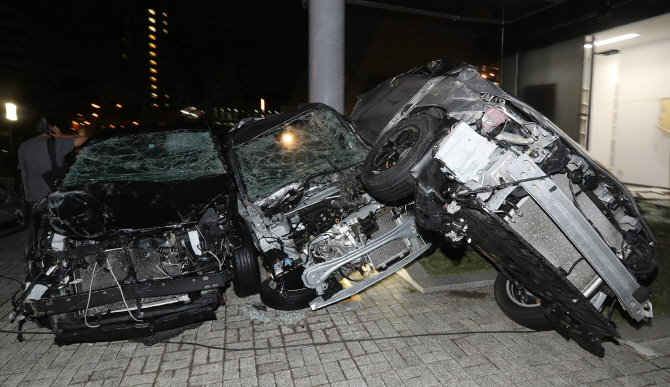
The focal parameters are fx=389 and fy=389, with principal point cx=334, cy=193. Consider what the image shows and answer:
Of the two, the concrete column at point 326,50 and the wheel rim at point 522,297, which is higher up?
A: the concrete column at point 326,50

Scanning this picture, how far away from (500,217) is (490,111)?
29.9 inches

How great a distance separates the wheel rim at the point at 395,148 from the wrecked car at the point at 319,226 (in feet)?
1.59

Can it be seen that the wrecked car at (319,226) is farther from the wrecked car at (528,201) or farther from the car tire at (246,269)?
the wrecked car at (528,201)

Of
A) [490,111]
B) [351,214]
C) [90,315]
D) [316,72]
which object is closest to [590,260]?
[490,111]

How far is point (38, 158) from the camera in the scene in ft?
15.8

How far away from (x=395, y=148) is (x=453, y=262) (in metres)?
2.55

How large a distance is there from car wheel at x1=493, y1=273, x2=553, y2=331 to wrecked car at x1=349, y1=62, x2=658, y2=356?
256 mm

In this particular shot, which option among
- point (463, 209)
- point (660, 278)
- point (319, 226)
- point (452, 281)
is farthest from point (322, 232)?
point (660, 278)

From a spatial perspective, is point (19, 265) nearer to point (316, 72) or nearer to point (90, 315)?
point (90, 315)

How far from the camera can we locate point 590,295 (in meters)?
2.86

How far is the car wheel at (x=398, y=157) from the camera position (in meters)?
2.94

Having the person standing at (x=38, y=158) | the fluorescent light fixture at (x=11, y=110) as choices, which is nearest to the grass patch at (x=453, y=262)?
the person standing at (x=38, y=158)

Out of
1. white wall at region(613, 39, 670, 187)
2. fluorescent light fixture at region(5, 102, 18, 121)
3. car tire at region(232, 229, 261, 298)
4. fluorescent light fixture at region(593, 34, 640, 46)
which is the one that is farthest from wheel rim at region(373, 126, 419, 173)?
fluorescent light fixture at region(5, 102, 18, 121)

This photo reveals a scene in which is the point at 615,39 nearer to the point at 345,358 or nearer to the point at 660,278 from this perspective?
the point at 660,278
